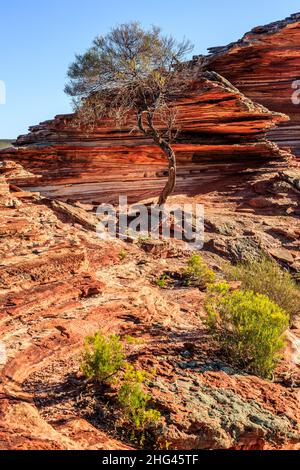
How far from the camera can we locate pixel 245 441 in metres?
4.94

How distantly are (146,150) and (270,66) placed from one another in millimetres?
7671

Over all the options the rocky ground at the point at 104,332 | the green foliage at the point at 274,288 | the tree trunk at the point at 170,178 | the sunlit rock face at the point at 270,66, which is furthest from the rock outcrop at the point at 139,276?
the sunlit rock face at the point at 270,66

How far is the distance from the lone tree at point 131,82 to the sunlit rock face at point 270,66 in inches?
130

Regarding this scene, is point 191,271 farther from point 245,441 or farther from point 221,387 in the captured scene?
point 245,441

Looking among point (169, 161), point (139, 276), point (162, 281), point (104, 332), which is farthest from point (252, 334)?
point (169, 161)

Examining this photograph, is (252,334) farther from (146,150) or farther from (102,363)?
(146,150)

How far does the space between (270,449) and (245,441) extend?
0.31 meters

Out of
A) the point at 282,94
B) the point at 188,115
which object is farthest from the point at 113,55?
the point at 282,94

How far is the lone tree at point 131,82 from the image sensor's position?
15.6 m

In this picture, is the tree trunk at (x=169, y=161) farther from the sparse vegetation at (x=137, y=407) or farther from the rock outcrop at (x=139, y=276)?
the sparse vegetation at (x=137, y=407)

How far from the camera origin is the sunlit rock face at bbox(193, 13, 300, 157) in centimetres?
1972

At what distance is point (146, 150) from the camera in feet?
57.6

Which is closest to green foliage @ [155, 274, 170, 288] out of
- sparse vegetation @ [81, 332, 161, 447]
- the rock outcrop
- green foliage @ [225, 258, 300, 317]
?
the rock outcrop

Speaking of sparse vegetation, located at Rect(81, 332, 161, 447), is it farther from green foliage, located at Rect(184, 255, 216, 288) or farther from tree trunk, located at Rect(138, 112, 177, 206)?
tree trunk, located at Rect(138, 112, 177, 206)
